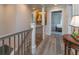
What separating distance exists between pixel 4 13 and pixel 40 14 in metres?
0.47

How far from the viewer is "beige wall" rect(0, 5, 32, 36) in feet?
5.13

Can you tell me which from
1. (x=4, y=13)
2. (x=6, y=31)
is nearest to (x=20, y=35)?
(x=6, y=31)

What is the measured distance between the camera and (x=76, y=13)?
1.61 meters

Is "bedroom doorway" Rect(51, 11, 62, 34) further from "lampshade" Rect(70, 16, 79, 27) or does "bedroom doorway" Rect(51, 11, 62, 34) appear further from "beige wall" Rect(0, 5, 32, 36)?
"beige wall" Rect(0, 5, 32, 36)

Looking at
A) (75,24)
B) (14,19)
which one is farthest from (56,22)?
(14,19)

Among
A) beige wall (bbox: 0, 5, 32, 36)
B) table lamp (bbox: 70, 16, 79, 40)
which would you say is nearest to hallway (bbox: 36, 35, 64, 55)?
table lamp (bbox: 70, 16, 79, 40)

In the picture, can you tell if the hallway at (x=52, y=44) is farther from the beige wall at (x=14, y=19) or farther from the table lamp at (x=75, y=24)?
the beige wall at (x=14, y=19)

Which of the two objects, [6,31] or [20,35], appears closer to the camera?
[6,31]

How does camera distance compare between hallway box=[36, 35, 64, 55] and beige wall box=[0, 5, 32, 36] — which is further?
hallway box=[36, 35, 64, 55]

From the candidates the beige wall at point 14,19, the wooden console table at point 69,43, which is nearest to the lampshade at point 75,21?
the wooden console table at point 69,43

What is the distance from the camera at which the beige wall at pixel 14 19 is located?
5.13 feet

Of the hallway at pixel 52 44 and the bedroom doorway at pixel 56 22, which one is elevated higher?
the bedroom doorway at pixel 56 22

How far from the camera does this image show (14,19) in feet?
5.41

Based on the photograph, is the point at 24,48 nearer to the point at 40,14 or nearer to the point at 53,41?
the point at 53,41
